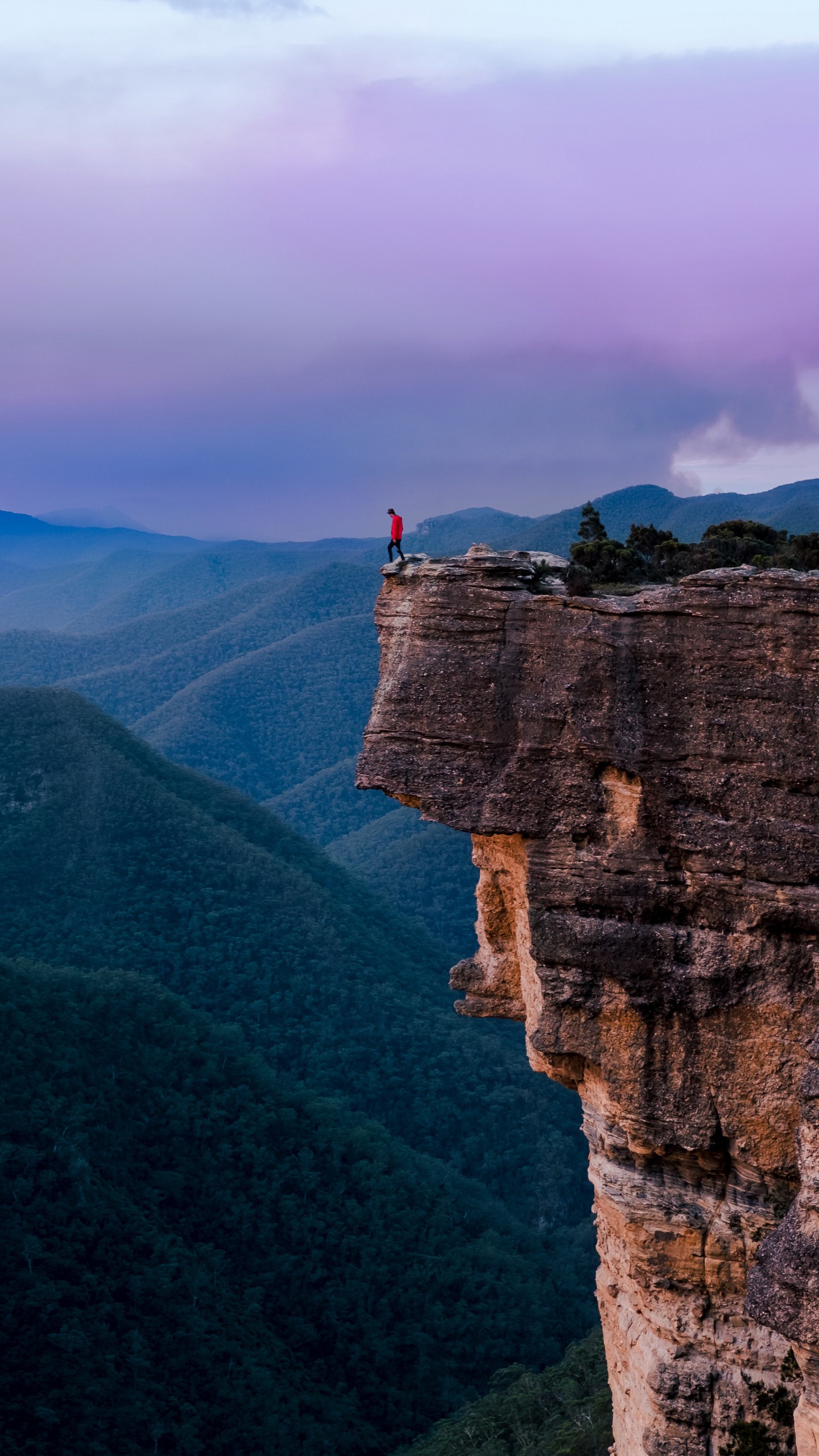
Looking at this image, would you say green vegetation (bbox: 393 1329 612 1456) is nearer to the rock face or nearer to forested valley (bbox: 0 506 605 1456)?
forested valley (bbox: 0 506 605 1456)

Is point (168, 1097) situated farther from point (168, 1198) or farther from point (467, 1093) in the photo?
point (467, 1093)

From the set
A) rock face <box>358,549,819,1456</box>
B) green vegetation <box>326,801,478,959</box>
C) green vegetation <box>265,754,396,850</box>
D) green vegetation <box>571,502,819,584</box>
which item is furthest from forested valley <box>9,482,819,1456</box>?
green vegetation <box>265,754,396,850</box>

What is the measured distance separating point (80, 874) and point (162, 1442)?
49.2 m

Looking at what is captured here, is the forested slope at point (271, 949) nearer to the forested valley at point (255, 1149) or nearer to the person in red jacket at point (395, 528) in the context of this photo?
the forested valley at point (255, 1149)

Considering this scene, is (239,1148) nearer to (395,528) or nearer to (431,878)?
(395,528)

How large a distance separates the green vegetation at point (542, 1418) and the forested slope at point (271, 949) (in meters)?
14.0

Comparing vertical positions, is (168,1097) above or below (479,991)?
below

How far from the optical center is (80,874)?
88.6 metres

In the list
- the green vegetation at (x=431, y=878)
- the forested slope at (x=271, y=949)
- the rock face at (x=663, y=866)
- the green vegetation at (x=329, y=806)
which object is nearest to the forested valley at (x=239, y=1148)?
the forested slope at (x=271, y=949)

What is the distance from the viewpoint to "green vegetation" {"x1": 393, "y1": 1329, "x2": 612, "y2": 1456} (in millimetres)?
41500

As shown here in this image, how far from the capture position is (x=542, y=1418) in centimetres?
4738

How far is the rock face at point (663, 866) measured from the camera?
621 inches

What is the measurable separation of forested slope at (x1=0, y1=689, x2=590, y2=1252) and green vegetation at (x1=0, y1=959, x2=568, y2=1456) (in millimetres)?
9086

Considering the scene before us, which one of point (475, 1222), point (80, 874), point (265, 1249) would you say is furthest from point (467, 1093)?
point (80, 874)
